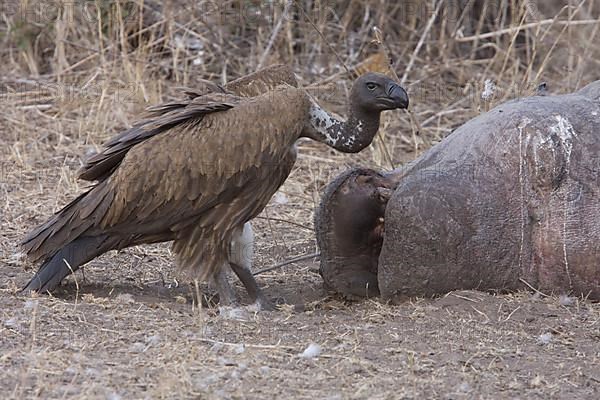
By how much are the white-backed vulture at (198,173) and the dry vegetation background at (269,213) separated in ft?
0.85

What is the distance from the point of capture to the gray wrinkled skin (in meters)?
4.64

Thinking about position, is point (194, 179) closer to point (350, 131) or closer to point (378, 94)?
→ point (350, 131)

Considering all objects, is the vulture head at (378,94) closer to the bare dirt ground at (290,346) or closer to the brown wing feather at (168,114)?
Result: the brown wing feather at (168,114)

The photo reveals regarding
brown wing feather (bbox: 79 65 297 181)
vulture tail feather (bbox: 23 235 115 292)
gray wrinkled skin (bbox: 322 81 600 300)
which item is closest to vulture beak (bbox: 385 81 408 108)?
gray wrinkled skin (bbox: 322 81 600 300)

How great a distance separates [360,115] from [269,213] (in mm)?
1916

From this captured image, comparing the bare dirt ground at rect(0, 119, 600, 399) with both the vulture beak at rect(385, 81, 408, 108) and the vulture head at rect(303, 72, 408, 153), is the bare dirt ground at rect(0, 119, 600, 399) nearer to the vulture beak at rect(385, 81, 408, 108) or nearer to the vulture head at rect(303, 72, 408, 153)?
the vulture head at rect(303, 72, 408, 153)

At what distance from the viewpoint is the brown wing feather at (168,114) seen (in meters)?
4.85

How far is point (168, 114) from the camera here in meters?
4.93

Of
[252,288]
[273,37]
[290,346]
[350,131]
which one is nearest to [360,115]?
[350,131]

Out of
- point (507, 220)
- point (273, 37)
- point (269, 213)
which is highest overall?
point (273, 37)

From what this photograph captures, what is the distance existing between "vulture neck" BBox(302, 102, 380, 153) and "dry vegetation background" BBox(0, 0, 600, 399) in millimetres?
744

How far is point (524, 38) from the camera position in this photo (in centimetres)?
959

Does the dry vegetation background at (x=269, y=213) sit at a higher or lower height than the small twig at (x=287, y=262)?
higher

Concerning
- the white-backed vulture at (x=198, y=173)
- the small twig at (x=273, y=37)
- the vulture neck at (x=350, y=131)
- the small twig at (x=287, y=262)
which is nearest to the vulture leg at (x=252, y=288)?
the white-backed vulture at (x=198, y=173)
